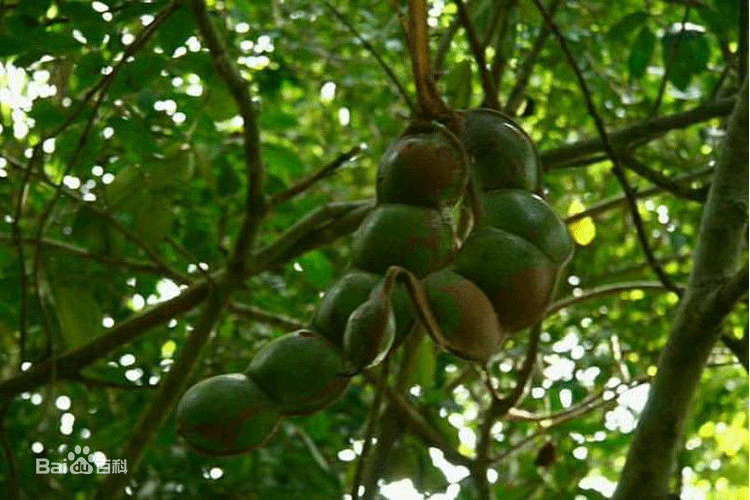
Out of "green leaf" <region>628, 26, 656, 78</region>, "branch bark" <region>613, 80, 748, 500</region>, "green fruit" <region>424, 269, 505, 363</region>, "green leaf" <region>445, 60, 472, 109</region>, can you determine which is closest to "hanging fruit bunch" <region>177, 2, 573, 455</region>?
"green fruit" <region>424, 269, 505, 363</region>

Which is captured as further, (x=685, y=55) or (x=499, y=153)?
(x=685, y=55)

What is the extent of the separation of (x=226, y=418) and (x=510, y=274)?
0.18 metres

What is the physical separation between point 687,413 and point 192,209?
1.29 m

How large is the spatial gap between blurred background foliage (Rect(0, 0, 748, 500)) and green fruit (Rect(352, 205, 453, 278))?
0.78 metres

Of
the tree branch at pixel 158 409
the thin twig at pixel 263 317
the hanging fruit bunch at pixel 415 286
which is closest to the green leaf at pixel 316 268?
the thin twig at pixel 263 317

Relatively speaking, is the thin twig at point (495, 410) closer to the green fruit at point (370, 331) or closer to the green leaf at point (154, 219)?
the green leaf at point (154, 219)

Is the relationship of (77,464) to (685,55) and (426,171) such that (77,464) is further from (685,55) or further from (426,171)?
(426,171)

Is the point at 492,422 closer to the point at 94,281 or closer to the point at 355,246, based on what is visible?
the point at 94,281

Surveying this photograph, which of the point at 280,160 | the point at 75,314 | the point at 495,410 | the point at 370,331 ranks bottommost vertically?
the point at 370,331

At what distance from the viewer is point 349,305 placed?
2.44ft

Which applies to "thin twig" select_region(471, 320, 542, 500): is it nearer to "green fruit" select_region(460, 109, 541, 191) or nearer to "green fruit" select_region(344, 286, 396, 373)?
"green fruit" select_region(460, 109, 541, 191)

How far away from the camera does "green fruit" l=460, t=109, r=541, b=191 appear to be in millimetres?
827

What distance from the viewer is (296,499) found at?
85.5 inches

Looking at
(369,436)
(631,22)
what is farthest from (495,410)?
(369,436)
